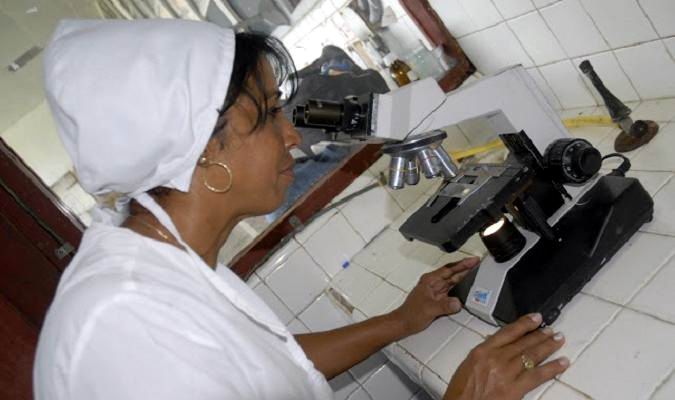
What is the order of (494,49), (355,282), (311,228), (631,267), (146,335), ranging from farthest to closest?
1. (311,228)
2. (355,282)
3. (494,49)
4. (631,267)
5. (146,335)

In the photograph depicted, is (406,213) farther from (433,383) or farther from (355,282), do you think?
A: (433,383)

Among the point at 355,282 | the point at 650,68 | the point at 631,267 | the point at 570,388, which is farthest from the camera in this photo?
the point at 355,282

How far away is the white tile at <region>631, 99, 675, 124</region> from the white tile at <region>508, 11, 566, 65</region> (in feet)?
0.77

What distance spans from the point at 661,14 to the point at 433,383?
2.93ft

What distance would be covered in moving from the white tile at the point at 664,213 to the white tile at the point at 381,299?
2.13 feet

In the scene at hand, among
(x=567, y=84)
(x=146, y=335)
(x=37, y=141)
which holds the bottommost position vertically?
(x=567, y=84)

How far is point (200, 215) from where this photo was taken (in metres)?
0.83

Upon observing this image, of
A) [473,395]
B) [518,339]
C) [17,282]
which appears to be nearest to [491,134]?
[518,339]

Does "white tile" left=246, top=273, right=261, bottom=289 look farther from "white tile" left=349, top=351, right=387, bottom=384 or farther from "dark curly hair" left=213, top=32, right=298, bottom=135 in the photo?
"dark curly hair" left=213, top=32, right=298, bottom=135

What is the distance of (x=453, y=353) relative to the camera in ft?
3.08

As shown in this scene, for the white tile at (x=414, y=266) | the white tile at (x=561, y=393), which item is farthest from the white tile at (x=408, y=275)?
the white tile at (x=561, y=393)

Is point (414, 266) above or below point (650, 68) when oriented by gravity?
below

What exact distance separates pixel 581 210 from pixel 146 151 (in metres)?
0.78

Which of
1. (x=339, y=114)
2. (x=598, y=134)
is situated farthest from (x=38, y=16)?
Result: (x=598, y=134)
